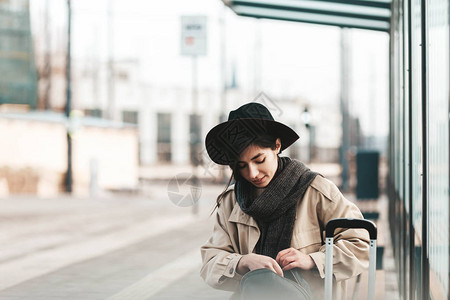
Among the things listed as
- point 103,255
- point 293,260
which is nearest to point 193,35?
point 103,255

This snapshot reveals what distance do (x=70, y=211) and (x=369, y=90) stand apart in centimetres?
2545

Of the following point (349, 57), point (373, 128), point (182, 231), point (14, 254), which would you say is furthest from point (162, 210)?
point (373, 128)

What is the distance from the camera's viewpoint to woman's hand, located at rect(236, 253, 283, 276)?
244cm

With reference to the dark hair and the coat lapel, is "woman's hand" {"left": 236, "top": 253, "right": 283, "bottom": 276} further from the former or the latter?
the dark hair

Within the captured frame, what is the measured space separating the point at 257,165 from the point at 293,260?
1.21 ft

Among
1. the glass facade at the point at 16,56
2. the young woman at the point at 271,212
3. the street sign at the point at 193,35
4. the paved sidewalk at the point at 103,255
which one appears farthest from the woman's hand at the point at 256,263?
the glass facade at the point at 16,56

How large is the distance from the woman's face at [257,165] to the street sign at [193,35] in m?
10.0

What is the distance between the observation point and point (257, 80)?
28250mm

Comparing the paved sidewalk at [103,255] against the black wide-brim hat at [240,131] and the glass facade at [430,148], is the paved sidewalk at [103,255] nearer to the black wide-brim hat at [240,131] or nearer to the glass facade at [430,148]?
the glass facade at [430,148]

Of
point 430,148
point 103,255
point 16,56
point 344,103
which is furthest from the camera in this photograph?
point 16,56

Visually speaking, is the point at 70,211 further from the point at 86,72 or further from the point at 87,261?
the point at 86,72

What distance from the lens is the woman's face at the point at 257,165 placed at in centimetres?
263

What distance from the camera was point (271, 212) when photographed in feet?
8.57

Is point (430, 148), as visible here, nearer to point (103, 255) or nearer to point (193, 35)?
point (103, 255)
